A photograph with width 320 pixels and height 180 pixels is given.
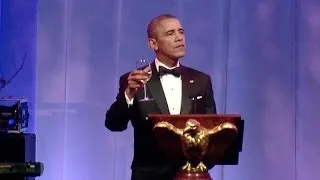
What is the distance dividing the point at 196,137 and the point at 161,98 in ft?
1.65

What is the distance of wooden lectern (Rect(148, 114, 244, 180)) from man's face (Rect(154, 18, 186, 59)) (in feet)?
1.59

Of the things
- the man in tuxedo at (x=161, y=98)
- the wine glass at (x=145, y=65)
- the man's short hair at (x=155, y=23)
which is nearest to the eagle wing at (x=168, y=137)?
the wine glass at (x=145, y=65)

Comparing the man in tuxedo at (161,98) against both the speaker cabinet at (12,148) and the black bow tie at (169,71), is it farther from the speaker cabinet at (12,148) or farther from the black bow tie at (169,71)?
the speaker cabinet at (12,148)

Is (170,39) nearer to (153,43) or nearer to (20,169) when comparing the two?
(153,43)

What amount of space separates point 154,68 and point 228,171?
64.9 inches

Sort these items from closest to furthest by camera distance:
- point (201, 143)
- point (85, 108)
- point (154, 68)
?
1. point (201, 143)
2. point (154, 68)
3. point (85, 108)

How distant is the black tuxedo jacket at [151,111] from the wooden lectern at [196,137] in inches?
10.5

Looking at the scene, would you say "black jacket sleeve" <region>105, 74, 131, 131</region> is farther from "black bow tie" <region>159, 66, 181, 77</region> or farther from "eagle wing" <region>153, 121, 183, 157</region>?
"eagle wing" <region>153, 121, 183, 157</region>

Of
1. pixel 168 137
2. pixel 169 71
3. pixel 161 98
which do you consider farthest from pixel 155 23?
pixel 168 137

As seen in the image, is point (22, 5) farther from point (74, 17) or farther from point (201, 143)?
point (201, 143)

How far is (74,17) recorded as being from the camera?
12.3ft

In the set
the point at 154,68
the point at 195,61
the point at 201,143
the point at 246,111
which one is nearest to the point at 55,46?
the point at 195,61

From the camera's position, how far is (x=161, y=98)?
2.21 metres

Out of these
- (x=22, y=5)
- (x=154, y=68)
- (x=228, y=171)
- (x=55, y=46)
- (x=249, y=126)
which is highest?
(x=22, y=5)
